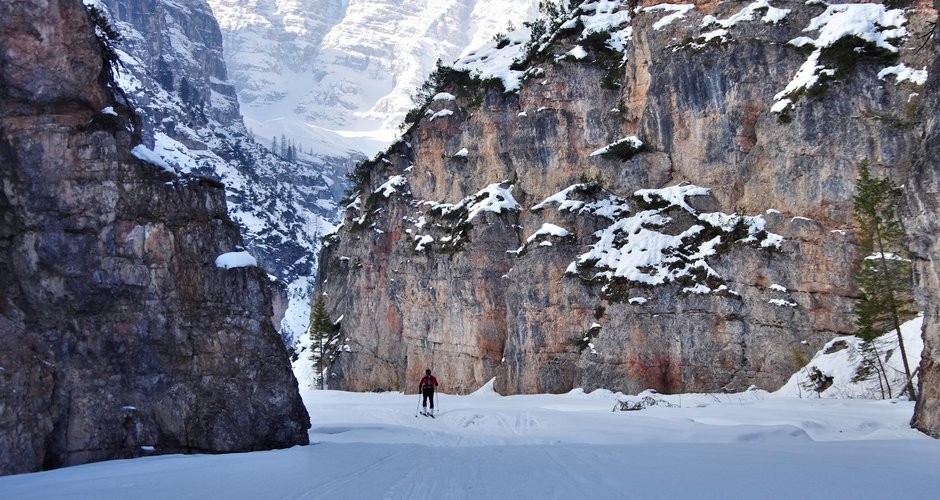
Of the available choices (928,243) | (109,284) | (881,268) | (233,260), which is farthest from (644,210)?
(109,284)

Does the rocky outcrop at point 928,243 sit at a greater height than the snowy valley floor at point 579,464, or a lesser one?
greater

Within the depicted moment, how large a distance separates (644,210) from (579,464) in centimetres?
2703

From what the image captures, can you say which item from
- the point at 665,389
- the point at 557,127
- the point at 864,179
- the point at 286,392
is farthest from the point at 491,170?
the point at 286,392

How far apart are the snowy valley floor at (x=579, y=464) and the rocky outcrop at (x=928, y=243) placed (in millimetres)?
784

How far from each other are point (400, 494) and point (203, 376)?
9361 millimetres

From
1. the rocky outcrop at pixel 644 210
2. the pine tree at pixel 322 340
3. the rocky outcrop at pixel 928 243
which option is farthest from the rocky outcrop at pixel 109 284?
the pine tree at pixel 322 340

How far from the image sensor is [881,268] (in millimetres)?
25875

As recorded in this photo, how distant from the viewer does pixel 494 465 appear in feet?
39.7

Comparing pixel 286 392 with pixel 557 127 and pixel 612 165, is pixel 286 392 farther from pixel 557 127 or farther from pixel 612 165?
pixel 557 127

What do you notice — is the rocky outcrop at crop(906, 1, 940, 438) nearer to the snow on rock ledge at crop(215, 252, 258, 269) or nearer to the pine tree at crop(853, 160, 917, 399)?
the pine tree at crop(853, 160, 917, 399)

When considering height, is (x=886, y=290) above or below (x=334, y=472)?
above

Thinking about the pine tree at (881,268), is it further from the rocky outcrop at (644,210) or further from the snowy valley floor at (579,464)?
the snowy valley floor at (579,464)

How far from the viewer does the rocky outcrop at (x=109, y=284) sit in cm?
1577

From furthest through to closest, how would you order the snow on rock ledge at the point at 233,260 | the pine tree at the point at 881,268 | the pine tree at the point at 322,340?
the pine tree at the point at 322,340 → the pine tree at the point at 881,268 → the snow on rock ledge at the point at 233,260
